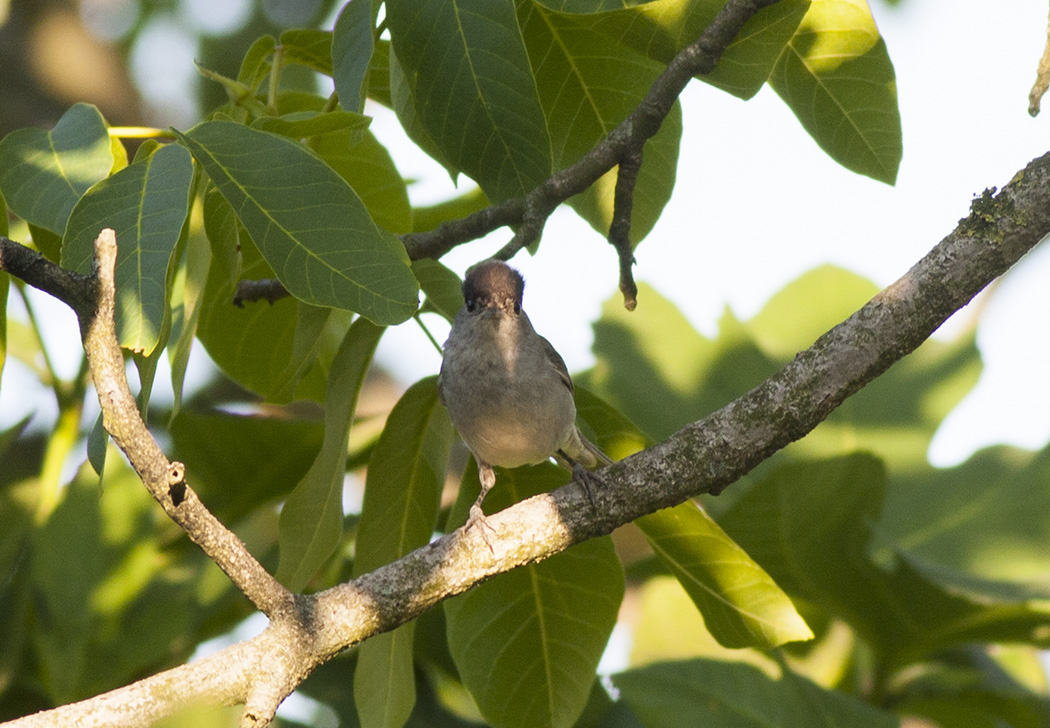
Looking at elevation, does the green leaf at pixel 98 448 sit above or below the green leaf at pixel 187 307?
below

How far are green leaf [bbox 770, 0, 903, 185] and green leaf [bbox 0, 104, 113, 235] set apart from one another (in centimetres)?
150

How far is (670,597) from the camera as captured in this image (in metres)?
2.98

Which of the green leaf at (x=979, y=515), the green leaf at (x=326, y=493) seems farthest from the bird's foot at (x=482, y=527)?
the green leaf at (x=979, y=515)

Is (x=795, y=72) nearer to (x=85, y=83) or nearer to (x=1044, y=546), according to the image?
(x=1044, y=546)

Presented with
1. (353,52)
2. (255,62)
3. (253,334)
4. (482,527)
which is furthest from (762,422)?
(255,62)

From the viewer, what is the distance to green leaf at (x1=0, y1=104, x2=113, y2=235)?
1.77 metres

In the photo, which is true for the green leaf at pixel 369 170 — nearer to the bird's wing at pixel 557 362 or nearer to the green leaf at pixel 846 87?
the bird's wing at pixel 557 362

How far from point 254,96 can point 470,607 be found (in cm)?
128

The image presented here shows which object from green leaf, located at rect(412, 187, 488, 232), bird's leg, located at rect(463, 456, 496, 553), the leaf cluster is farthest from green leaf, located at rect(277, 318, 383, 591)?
green leaf, located at rect(412, 187, 488, 232)

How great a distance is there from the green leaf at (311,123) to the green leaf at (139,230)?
8.1 inches

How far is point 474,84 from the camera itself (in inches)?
77.4

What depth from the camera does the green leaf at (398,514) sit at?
2035mm

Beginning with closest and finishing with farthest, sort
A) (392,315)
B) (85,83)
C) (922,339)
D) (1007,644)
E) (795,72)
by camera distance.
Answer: (392,315) → (922,339) → (795,72) → (1007,644) → (85,83)

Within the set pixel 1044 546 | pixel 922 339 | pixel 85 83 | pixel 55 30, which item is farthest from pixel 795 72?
pixel 55 30
